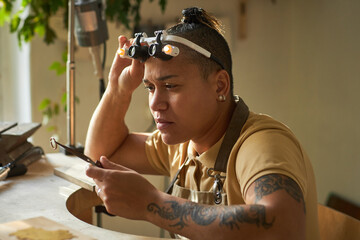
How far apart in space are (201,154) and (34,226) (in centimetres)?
49

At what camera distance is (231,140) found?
1.23 meters

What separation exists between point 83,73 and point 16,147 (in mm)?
1105

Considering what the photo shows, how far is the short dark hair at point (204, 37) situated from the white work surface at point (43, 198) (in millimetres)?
492

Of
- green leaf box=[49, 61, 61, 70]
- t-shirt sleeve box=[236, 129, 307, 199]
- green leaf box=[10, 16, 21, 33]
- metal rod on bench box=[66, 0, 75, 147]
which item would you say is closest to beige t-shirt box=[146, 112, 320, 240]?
t-shirt sleeve box=[236, 129, 307, 199]

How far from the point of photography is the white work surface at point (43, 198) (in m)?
1.10

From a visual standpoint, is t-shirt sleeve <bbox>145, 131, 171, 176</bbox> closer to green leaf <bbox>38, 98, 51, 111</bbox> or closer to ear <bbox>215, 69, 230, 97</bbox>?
ear <bbox>215, 69, 230, 97</bbox>

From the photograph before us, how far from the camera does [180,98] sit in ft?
3.97

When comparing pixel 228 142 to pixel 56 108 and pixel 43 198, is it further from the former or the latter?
pixel 56 108

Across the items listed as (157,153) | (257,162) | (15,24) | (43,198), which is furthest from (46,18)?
(257,162)

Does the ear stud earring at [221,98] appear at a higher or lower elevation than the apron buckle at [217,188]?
higher

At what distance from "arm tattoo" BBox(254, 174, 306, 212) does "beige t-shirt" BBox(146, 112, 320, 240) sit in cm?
1

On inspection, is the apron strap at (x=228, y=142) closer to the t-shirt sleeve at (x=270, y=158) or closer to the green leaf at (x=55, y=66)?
the t-shirt sleeve at (x=270, y=158)

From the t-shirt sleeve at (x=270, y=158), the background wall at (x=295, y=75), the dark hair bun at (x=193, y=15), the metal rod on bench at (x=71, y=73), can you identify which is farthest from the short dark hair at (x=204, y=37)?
the background wall at (x=295, y=75)

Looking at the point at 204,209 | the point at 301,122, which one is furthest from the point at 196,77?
the point at 301,122
